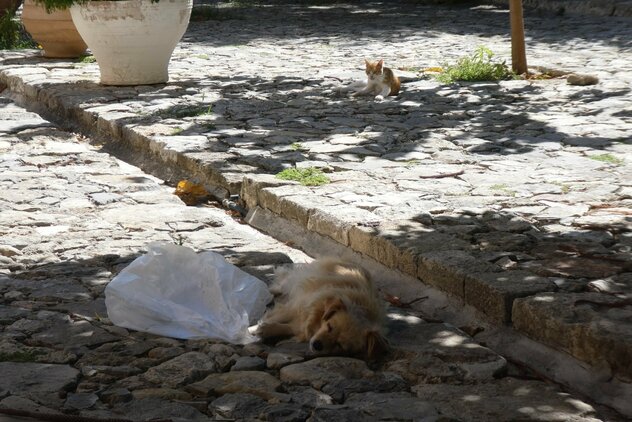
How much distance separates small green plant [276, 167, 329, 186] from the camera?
23.7ft

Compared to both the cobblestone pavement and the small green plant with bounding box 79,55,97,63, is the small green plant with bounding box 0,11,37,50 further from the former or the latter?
the small green plant with bounding box 79,55,97,63

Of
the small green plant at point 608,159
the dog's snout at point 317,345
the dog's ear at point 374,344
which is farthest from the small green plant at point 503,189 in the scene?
the dog's snout at point 317,345

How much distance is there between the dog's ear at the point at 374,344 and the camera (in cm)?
449

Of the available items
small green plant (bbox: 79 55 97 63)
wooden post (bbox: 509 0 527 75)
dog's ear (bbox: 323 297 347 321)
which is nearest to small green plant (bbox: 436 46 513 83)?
wooden post (bbox: 509 0 527 75)

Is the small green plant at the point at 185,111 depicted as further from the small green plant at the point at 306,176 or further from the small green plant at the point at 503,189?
the small green plant at the point at 503,189

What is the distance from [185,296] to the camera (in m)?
5.12

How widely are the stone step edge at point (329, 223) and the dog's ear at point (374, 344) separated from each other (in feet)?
2.24

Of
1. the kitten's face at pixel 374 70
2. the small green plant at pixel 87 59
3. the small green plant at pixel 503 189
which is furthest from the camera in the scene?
the small green plant at pixel 87 59

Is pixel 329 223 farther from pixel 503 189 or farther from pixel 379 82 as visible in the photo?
pixel 379 82

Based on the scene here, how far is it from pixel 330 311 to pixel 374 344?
242 mm

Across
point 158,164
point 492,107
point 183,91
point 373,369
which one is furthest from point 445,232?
point 183,91

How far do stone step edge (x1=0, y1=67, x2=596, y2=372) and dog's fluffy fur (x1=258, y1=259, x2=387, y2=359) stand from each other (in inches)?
18.6

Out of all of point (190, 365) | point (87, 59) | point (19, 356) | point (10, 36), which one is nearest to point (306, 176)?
point (190, 365)

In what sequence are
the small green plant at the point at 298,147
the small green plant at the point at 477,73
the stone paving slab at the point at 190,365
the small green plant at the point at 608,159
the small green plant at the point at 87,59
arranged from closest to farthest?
the stone paving slab at the point at 190,365, the small green plant at the point at 608,159, the small green plant at the point at 298,147, the small green plant at the point at 477,73, the small green plant at the point at 87,59
